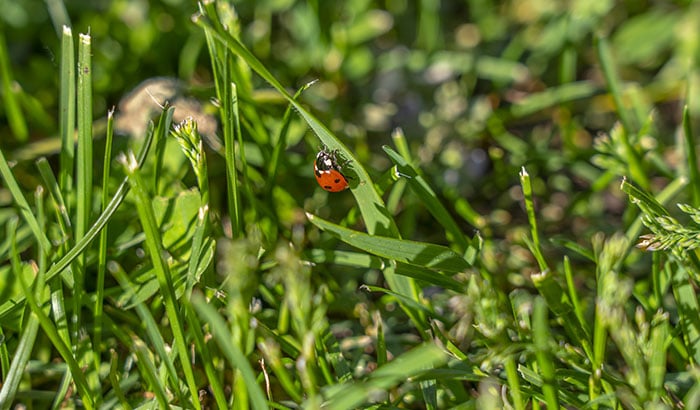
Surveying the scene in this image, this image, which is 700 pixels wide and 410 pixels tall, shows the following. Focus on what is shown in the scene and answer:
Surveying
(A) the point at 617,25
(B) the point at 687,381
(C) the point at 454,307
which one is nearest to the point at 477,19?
(A) the point at 617,25

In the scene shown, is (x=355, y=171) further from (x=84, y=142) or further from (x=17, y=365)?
(x=17, y=365)

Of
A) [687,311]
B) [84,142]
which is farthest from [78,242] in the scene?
[687,311]

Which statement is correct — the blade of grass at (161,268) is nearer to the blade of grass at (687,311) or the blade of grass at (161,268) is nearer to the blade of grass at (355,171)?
the blade of grass at (355,171)

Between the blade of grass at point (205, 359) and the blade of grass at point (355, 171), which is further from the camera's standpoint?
the blade of grass at point (355, 171)

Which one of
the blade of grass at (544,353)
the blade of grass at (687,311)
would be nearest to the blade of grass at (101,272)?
the blade of grass at (544,353)

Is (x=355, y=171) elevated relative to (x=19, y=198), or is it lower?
lower

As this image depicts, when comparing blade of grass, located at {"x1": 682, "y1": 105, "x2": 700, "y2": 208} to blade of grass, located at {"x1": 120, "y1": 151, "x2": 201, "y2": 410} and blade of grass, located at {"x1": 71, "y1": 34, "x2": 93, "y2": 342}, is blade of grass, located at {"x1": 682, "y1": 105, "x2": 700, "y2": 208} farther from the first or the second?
blade of grass, located at {"x1": 71, "y1": 34, "x2": 93, "y2": 342}

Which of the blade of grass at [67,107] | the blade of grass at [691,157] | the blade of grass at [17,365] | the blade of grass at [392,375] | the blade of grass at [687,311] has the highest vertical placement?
the blade of grass at [67,107]

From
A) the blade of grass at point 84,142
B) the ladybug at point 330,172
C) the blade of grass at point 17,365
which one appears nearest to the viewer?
the blade of grass at point 17,365
